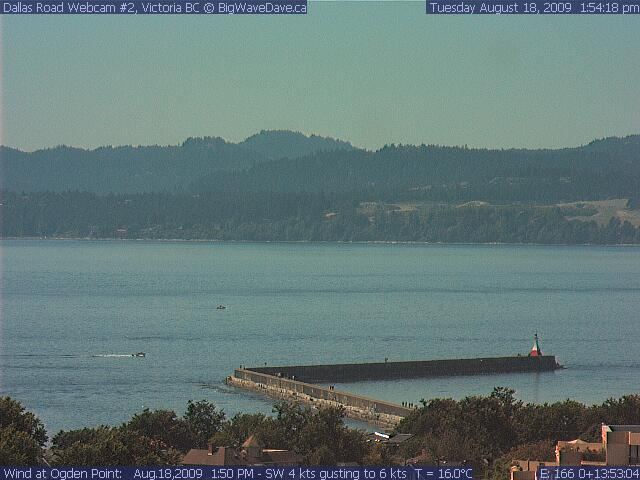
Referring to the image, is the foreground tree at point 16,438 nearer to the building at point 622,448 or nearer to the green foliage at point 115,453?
the green foliage at point 115,453

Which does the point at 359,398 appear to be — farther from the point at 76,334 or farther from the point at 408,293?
the point at 408,293

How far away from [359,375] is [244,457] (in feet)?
138

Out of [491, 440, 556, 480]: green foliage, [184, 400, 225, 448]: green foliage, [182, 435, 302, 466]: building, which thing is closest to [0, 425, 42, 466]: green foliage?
[182, 435, 302, 466]: building

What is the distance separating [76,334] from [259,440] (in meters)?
67.2

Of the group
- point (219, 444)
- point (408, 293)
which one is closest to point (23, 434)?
point (219, 444)

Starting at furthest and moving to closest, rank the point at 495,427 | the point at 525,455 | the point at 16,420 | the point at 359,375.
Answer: the point at 359,375, the point at 495,427, the point at 16,420, the point at 525,455

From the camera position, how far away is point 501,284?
178500 mm

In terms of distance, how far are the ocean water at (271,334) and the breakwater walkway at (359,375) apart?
117 cm

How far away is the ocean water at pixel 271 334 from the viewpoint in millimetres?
69125

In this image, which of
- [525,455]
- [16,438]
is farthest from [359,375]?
[16,438]

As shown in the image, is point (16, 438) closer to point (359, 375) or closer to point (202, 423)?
point (202, 423)

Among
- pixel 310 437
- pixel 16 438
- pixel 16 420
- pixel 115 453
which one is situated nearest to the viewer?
pixel 115 453

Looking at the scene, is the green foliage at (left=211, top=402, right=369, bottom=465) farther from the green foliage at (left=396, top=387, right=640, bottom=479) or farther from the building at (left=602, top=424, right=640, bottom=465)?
the building at (left=602, top=424, right=640, bottom=465)

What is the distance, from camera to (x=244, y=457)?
103ft
